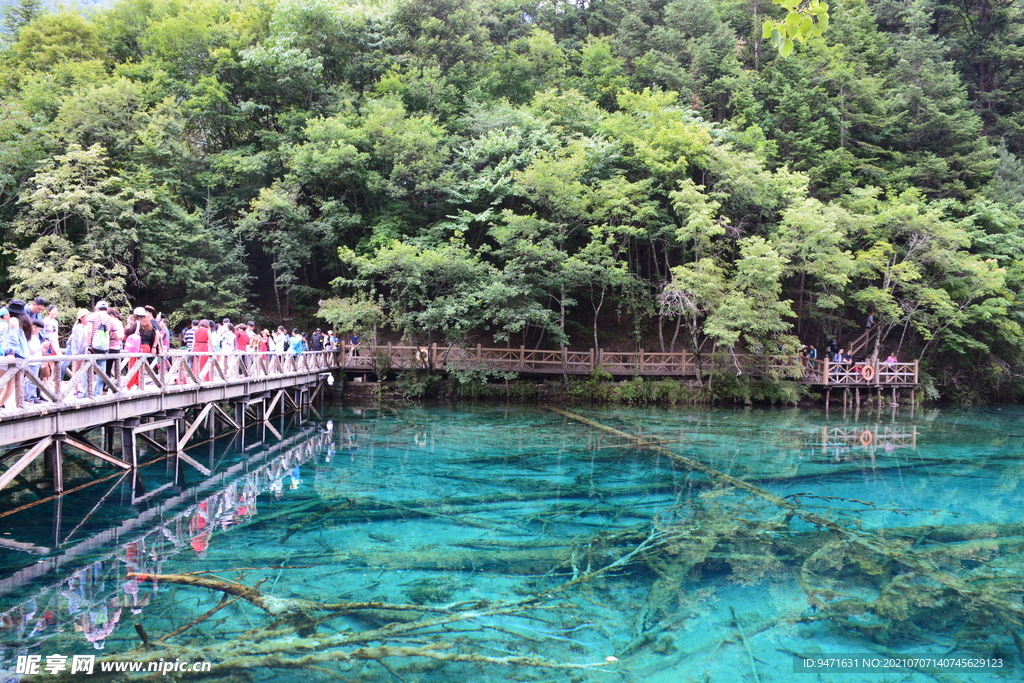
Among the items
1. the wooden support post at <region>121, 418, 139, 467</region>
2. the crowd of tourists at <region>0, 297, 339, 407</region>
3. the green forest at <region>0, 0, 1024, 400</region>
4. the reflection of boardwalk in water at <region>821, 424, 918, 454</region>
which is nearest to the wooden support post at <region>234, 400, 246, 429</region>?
the crowd of tourists at <region>0, 297, 339, 407</region>

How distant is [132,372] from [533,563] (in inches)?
306

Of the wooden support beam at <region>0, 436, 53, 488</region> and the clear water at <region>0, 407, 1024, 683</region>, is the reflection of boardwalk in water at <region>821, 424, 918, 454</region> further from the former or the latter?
the wooden support beam at <region>0, 436, 53, 488</region>

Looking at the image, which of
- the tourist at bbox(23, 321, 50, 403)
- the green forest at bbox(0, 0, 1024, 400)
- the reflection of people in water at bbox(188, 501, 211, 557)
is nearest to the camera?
the reflection of people in water at bbox(188, 501, 211, 557)

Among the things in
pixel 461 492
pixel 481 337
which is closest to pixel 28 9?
pixel 481 337

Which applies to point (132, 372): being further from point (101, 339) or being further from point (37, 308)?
point (37, 308)

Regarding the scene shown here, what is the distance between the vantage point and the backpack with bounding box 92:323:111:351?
397 inches

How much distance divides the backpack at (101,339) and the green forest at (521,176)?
11439 mm

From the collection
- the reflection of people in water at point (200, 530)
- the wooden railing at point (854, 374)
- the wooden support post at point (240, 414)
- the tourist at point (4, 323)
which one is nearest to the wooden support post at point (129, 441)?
the reflection of people in water at point (200, 530)

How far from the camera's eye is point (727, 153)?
2386 centimetres

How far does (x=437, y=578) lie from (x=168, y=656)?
2.53m

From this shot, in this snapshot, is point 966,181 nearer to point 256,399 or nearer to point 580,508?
point 580,508

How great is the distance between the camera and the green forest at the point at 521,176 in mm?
22531

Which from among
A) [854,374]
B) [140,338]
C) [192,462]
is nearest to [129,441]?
[192,462]

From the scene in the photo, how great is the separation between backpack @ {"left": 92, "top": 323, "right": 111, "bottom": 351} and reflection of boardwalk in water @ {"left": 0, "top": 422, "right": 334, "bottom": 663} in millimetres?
2779
